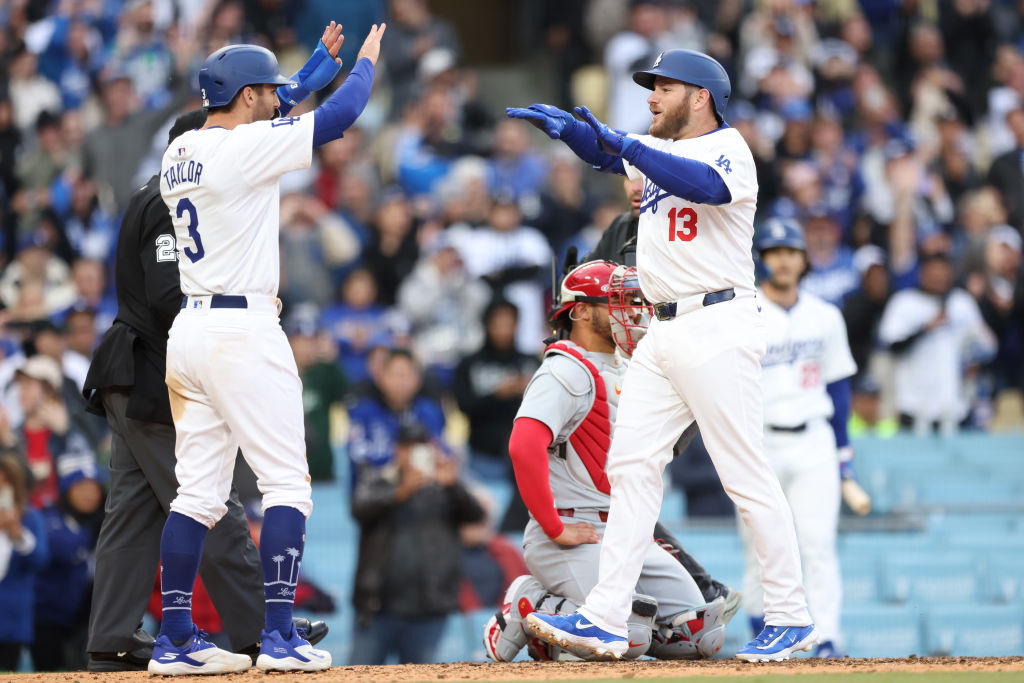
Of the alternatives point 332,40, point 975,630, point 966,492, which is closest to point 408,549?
point 975,630

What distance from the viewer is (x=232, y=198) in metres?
5.16

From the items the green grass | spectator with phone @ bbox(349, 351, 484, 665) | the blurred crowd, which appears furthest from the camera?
the blurred crowd

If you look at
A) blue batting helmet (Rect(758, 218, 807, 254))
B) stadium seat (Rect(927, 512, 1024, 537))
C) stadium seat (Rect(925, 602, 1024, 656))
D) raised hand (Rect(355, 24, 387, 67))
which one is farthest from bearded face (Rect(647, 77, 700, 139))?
stadium seat (Rect(927, 512, 1024, 537))

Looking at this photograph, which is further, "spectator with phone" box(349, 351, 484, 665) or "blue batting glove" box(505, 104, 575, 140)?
"spectator with phone" box(349, 351, 484, 665)

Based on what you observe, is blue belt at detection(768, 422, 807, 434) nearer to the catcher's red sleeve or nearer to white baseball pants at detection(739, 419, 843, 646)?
white baseball pants at detection(739, 419, 843, 646)

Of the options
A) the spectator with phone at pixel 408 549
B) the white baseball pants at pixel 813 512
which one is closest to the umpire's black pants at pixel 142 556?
the spectator with phone at pixel 408 549

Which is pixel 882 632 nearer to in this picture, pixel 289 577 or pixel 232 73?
pixel 289 577

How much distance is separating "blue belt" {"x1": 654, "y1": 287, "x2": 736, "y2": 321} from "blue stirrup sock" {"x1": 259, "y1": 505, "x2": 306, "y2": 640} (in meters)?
1.48

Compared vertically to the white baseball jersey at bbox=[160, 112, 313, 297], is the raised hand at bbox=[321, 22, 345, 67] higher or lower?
higher

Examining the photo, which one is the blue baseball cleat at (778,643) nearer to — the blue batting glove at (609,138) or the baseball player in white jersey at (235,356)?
the baseball player in white jersey at (235,356)

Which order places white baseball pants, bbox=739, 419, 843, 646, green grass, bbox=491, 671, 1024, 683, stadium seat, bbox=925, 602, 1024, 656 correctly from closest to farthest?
1. green grass, bbox=491, 671, 1024, 683
2. white baseball pants, bbox=739, 419, 843, 646
3. stadium seat, bbox=925, 602, 1024, 656

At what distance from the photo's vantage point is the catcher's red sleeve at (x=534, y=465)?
561cm

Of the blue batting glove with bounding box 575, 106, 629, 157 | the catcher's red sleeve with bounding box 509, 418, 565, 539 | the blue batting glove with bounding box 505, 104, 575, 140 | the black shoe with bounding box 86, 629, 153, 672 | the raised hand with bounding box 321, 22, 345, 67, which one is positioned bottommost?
the black shoe with bounding box 86, 629, 153, 672

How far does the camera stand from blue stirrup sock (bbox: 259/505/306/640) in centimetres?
511
